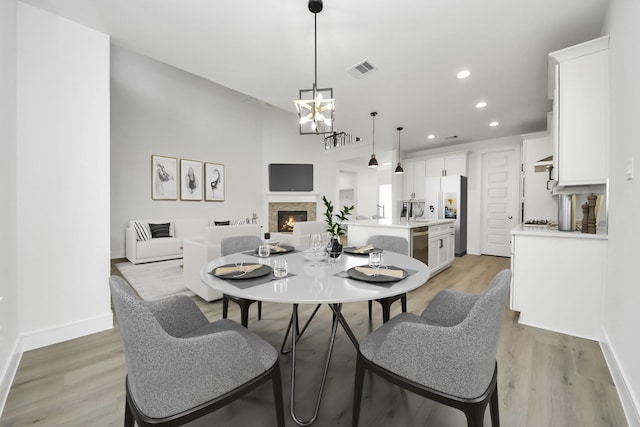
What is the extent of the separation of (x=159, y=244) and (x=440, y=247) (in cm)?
526

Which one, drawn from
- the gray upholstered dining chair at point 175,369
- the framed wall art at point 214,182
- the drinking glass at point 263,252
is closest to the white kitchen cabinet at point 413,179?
the framed wall art at point 214,182

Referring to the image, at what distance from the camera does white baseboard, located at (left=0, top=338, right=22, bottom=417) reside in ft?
4.82

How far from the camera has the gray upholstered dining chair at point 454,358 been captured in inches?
37.0

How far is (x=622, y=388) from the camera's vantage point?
1493 millimetres

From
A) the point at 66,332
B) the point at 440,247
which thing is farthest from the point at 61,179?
the point at 440,247

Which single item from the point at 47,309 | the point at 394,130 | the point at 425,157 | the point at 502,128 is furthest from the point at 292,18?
the point at 425,157

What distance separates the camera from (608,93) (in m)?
2.05

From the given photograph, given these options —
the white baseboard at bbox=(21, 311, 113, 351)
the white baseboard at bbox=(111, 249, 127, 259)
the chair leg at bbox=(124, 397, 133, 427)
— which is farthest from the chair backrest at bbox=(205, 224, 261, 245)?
the white baseboard at bbox=(111, 249, 127, 259)

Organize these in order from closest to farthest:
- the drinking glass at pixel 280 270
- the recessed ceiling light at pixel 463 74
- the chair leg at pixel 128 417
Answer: the chair leg at pixel 128 417 → the drinking glass at pixel 280 270 → the recessed ceiling light at pixel 463 74

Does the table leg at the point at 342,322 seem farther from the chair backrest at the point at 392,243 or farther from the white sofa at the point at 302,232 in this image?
the white sofa at the point at 302,232

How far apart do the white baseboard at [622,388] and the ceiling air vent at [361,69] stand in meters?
3.04

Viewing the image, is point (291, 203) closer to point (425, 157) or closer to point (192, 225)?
point (192, 225)

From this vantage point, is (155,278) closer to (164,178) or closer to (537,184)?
(164,178)

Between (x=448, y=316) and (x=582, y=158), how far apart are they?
191 cm
